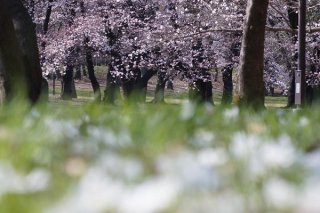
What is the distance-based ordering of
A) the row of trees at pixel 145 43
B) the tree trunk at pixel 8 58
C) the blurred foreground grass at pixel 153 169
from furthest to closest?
the row of trees at pixel 145 43 < the tree trunk at pixel 8 58 < the blurred foreground grass at pixel 153 169

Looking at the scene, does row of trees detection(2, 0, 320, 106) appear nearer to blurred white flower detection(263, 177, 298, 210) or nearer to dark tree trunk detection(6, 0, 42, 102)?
dark tree trunk detection(6, 0, 42, 102)

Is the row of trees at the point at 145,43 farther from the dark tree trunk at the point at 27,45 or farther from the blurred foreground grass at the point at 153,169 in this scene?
the blurred foreground grass at the point at 153,169

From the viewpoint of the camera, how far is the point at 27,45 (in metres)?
11.6

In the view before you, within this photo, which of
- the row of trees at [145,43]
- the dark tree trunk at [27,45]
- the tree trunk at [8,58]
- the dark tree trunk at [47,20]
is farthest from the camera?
the dark tree trunk at [47,20]

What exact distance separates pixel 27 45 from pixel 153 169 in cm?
1038

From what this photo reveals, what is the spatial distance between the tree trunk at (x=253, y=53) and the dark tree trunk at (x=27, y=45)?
3452 mm

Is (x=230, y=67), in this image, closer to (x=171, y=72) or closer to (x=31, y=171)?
(x=171, y=72)

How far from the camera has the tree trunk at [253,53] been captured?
11055 millimetres

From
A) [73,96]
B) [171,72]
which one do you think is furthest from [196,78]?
[73,96]

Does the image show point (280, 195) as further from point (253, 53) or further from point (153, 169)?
point (253, 53)

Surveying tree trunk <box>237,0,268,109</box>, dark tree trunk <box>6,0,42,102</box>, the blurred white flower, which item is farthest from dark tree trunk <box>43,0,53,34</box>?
the blurred white flower

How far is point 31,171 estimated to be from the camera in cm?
162

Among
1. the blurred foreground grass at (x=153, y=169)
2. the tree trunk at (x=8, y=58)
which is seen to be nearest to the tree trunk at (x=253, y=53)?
the tree trunk at (x=8, y=58)

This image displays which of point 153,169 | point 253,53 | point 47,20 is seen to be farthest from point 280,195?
point 47,20
